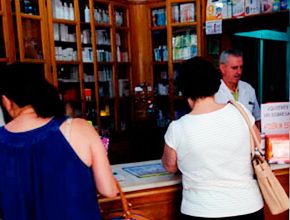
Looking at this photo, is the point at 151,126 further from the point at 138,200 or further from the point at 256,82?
the point at 138,200

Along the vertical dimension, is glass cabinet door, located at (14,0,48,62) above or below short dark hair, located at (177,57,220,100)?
above

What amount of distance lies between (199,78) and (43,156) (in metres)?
0.76

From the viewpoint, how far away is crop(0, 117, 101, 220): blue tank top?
1.31 m

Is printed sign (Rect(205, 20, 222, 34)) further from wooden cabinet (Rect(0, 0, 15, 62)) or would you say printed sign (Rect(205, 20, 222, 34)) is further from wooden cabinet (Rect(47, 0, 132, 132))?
wooden cabinet (Rect(0, 0, 15, 62))

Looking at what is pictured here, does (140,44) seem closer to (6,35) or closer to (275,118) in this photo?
(6,35)

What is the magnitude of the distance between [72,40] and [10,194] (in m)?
4.07

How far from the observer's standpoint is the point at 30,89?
1.32m

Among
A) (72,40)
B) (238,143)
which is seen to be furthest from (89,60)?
(238,143)

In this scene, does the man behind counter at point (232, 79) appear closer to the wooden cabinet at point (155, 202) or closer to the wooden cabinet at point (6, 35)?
the wooden cabinet at point (155, 202)

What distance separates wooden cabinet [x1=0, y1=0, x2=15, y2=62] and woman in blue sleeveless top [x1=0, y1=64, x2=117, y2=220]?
296 centimetres

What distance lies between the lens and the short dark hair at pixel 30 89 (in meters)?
1.31

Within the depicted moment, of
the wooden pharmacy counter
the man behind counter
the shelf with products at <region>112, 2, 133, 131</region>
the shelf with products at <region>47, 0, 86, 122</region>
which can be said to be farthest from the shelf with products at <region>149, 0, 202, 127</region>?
the wooden pharmacy counter

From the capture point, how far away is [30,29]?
14.6ft

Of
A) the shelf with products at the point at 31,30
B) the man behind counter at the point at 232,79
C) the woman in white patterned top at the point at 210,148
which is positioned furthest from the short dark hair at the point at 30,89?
the shelf with products at the point at 31,30
